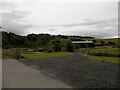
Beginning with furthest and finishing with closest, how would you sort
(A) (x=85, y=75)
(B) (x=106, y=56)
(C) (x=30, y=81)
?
(B) (x=106, y=56) → (A) (x=85, y=75) → (C) (x=30, y=81)

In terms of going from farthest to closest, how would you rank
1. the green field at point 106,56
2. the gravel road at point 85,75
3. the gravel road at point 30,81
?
1. the green field at point 106,56
2. the gravel road at point 85,75
3. the gravel road at point 30,81

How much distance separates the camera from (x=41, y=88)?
16.8ft

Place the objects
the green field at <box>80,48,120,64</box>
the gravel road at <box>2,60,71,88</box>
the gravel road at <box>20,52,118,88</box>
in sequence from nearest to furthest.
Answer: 1. the gravel road at <box>2,60,71,88</box>
2. the gravel road at <box>20,52,118,88</box>
3. the green field at <box>80,48,120,64</box>

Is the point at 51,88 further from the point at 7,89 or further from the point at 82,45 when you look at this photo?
the point at 82,45

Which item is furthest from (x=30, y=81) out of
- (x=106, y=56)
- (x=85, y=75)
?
(x=106, y=56)

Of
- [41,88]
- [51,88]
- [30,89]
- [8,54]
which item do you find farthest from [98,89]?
[8,54]

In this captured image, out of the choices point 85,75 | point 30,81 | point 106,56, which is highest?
point 30,81

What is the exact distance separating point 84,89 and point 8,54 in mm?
23683

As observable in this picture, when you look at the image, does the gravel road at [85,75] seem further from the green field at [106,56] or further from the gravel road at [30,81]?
the green field at [106,56]

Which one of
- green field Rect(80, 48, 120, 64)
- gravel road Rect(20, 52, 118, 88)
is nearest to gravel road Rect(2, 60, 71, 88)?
gravel road Rect(20, 52, 118, 88)

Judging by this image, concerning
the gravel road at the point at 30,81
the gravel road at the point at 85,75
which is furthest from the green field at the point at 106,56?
the gravel road at the point at 30,81

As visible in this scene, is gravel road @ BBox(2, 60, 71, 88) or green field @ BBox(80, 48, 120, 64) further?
green field @ BBox(80, 48, 120, 64)

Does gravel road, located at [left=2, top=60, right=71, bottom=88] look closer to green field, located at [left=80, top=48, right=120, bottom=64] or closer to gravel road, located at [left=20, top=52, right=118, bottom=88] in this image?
gravel road, located at [left=20, top=52, right=118, bottom=88]

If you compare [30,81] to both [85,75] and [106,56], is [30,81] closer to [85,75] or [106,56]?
[85,75]
